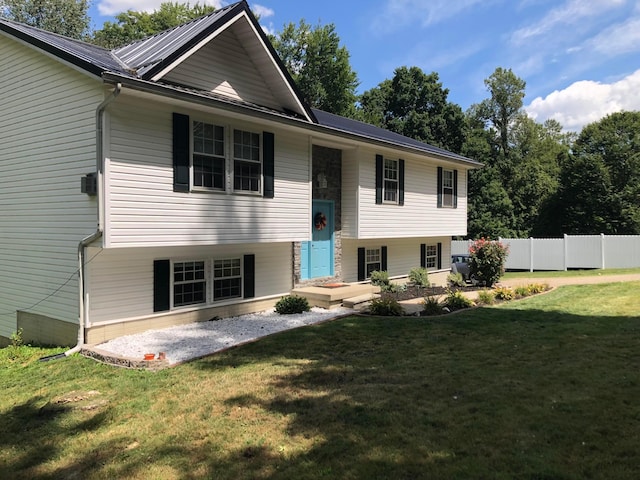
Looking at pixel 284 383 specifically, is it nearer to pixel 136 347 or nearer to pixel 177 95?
pixel 136 347

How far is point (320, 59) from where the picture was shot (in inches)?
1448

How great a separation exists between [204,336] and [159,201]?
2.86m

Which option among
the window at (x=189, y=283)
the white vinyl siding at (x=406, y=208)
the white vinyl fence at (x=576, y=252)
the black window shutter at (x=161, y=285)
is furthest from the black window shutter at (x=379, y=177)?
the white vinyl fence at (x=576, y=252)

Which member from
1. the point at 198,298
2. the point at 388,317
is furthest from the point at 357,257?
the point at 198,298

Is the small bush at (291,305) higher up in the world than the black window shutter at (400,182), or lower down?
lower down

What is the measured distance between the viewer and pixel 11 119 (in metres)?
10.7

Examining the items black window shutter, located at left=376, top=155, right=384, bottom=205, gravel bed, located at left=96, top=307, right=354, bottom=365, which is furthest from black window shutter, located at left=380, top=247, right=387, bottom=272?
gravel bed, located at left=96, top=307, right=354, bottom=365

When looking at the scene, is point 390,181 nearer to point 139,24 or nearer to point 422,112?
point 422,112

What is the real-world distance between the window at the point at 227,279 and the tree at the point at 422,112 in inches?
1116

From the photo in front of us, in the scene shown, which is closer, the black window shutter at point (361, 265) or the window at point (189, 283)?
the window at point (189, 283)

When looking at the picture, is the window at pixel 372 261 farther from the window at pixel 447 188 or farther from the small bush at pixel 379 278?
the window at pixel 447 188

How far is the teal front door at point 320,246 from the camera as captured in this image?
1398 cm

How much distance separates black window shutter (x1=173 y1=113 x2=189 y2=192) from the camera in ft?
30.9

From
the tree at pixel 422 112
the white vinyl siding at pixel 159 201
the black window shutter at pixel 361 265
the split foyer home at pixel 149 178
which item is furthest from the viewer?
the tree at pixel 422 112
